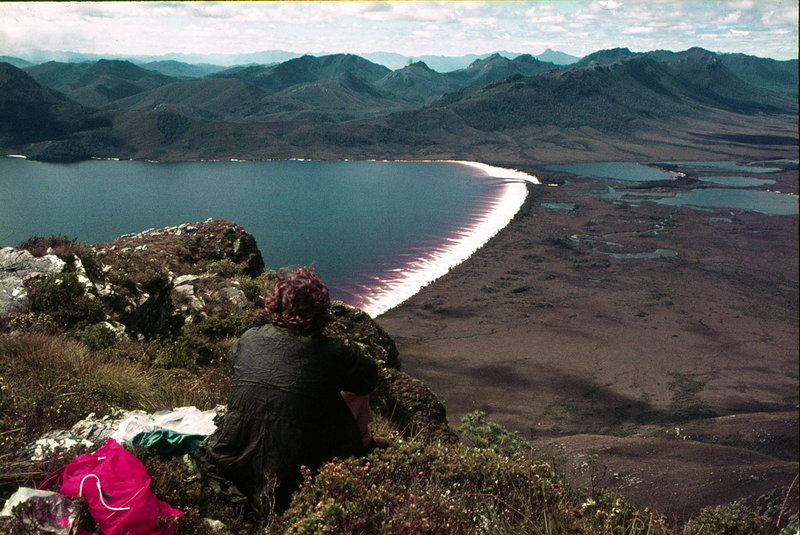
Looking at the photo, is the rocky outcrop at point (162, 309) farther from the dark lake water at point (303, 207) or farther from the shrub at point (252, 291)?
the dark lake water at point (303, 207)

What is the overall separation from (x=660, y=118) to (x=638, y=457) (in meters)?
131

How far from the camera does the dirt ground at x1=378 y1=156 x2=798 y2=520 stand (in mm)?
12709

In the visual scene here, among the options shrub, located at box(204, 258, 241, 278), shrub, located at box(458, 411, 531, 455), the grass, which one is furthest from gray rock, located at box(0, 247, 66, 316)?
shrub, located at box(458, 411, 531, 455)

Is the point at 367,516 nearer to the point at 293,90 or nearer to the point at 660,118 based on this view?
the point at 660,118

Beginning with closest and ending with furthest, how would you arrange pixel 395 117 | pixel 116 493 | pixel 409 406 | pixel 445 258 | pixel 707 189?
pixel 116 493 → pixel 409 406 → pixel 445 258 → pixel 707 189 → pixel 395 117

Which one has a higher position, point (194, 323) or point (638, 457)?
point (194, 323)

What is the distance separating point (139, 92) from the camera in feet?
524

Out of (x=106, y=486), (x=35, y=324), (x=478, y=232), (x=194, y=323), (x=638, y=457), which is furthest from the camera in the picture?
(x=478, y=232)

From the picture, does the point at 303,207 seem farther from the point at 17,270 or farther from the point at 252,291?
the point at 17,270

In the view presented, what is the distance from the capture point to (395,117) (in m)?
115

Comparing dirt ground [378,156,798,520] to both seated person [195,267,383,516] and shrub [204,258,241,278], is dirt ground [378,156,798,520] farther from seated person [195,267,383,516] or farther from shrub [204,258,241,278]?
shrub [204,258,241,278]

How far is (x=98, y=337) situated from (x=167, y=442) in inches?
136

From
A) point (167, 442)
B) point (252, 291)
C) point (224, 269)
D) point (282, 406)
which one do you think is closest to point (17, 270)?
point (252, 291)

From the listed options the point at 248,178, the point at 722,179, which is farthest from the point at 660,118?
the point at 248,178
